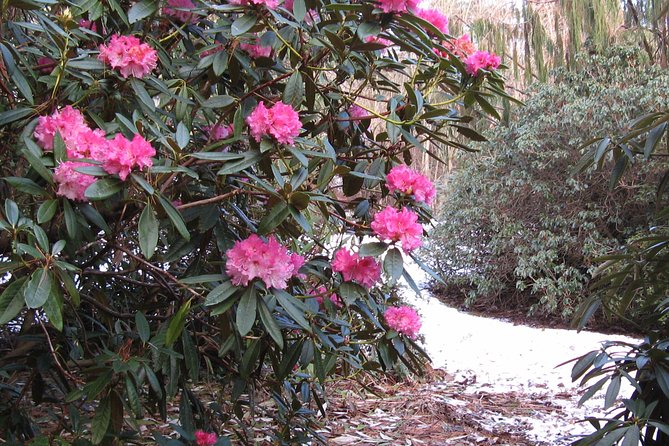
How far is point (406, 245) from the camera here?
3.63 feet

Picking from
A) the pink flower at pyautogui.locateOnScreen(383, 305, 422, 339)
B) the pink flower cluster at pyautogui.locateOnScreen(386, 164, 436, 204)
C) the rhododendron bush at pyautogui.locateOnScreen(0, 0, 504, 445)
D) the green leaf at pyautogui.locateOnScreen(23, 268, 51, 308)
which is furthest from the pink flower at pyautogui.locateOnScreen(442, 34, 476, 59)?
the green leaf at pyautogui.locateOnScreen(23, 268, 51, 308)

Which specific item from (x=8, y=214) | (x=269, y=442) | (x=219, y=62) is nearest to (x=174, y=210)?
(x=8, y=214)

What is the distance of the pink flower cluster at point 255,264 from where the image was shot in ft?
3.39

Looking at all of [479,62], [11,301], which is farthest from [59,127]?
[479,62]

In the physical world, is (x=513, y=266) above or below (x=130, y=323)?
above

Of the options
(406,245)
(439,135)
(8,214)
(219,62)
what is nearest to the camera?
(8,214)

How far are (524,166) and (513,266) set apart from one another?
969mm

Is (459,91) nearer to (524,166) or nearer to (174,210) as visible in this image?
(174,210)

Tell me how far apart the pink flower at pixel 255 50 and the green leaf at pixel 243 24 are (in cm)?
16

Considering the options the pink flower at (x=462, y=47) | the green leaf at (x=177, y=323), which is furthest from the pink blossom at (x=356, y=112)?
the green leaf at (x=177, y=323)

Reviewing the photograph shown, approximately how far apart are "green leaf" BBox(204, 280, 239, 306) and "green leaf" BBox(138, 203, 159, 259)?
120mm

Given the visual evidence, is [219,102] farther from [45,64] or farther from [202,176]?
[45,64]

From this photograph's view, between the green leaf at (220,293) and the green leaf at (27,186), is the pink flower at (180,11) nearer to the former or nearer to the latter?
the green leaf at (27,186)

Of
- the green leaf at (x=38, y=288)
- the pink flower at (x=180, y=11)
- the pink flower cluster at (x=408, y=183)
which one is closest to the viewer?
the green leaf at (x=38, y=288)
